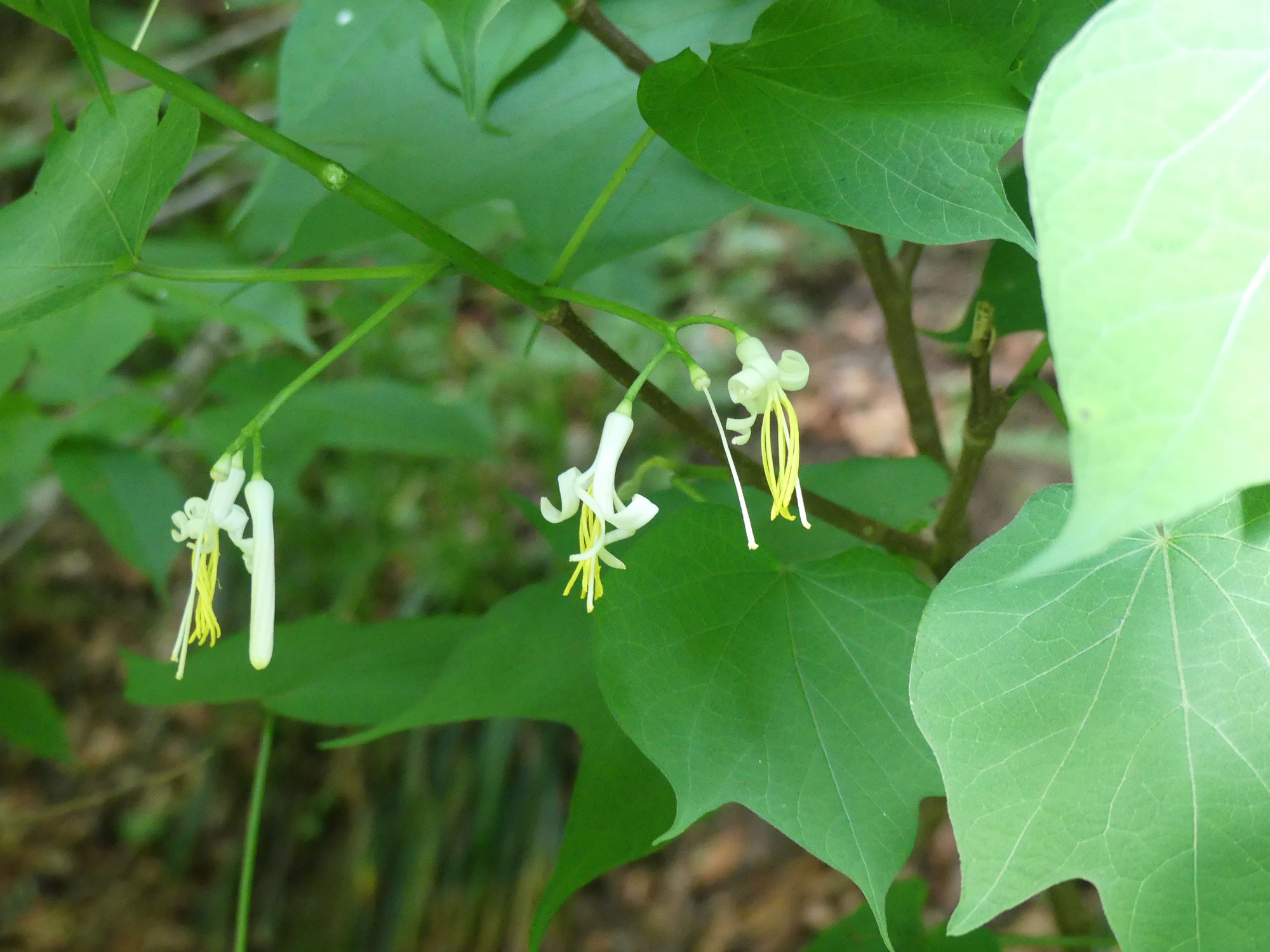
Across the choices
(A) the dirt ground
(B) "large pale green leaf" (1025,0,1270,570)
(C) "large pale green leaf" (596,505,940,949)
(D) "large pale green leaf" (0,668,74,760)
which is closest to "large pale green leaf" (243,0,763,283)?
(C) "large pale green leaf" (596,505,940,949)

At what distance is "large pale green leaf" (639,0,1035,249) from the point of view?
1.33 feet

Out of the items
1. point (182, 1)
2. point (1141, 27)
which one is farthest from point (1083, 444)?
point (182, 1)

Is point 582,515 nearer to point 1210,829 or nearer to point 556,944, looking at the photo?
point 1210,829

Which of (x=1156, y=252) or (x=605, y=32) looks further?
(x=605, y=32)

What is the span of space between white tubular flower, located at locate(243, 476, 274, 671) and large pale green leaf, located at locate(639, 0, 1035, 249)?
0.78 ft

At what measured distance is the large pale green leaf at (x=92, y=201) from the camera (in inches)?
17.1

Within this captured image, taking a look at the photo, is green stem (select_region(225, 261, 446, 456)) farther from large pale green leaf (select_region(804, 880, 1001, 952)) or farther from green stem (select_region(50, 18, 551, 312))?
large pale green leaf (select_region(804, 880, 1001, 952))

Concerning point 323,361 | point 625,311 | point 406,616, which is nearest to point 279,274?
point 323,361

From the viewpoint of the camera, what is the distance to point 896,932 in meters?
0.73

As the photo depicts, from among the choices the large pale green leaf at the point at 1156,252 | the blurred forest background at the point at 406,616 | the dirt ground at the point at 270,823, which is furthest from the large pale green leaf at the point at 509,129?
the dirt ground at the point at 270,823

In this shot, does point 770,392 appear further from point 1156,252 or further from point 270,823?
point 270,823

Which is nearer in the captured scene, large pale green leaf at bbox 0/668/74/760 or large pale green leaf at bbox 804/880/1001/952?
large pale green leaf at bbox 804/880/1001/952

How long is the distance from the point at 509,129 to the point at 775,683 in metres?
0.40

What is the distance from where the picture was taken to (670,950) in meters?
1.72
